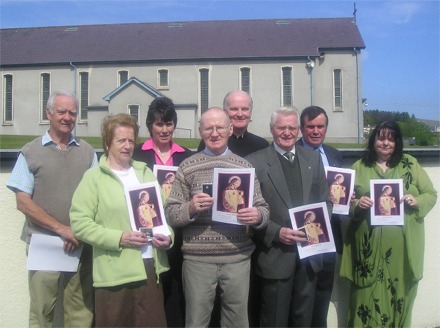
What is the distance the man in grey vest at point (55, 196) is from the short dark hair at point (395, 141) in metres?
2.54

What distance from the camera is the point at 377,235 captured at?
13.9 feet

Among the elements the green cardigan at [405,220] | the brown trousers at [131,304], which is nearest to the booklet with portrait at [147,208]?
the brown trousers at [131,304]

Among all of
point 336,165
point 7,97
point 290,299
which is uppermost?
point 7,97

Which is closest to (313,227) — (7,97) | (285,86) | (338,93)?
(285,86)

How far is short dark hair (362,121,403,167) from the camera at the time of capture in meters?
4.24

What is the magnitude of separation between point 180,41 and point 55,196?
48.4m

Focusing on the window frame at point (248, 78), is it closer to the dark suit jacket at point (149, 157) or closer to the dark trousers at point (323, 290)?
the dark suit jacket at point (149, 157)

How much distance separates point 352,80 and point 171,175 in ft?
149

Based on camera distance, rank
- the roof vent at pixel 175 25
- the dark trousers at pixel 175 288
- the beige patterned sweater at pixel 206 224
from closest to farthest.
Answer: the beige patterned sweater at pixel 206 224 < the dark trousers at pixel 175 288 < the roof vent at pixel 175 25

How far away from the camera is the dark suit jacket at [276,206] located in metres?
3.80

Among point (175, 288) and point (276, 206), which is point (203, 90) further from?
point (276, 206)

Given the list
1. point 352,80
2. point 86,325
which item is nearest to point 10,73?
point 352,80

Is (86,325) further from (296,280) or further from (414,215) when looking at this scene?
(414,215)

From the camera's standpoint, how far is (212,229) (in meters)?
3.64
